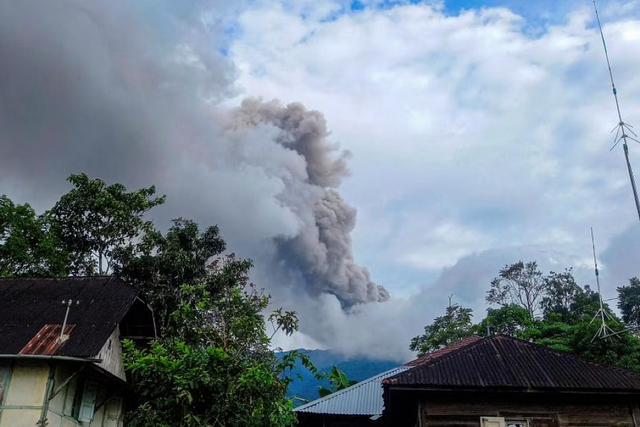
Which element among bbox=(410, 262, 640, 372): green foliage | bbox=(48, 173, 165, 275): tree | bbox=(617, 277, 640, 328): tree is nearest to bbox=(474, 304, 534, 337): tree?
bbox=(410, 262, 640, 372): green foliage

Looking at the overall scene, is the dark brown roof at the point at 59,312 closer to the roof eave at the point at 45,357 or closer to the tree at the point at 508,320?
the roof eave at the point at 45,357

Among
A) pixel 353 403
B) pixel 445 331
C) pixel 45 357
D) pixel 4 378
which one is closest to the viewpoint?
pixel 45 357

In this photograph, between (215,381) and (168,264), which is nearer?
(215,381)

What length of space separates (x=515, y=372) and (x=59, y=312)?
12.7 metres

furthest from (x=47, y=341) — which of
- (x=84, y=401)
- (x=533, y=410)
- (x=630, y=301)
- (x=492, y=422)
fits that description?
(x=630, y=301)

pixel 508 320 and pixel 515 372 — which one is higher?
pixel 508 320

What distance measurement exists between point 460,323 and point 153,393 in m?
32.7

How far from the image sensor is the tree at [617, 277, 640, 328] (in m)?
49.7

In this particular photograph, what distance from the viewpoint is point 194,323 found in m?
13.2

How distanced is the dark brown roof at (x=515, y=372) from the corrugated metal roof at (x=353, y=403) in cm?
544

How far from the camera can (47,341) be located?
13672 millimetres

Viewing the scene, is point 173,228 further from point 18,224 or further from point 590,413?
point 590,413

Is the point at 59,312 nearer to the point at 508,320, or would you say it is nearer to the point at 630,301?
the point at 508,320

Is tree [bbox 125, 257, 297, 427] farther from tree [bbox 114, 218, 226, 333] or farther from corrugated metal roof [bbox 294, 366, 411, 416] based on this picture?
tree [bbox 114, 218, 226, 333]
